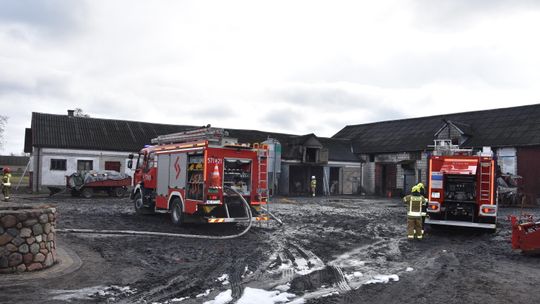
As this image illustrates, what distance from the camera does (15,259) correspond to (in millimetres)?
7344

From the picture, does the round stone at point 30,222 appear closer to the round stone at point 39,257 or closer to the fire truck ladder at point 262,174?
the round stone at point 39,257

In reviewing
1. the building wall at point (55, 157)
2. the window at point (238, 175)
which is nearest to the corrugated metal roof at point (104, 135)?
the building wall at point (55, 157)

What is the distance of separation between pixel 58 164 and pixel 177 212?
2208 centimetres

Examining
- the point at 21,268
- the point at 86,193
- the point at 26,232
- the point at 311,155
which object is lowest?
the point at 21,268

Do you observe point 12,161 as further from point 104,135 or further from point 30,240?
point 30,240

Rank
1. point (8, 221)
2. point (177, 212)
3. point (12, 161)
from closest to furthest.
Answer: point (8, 221)
point (177, 212)
point (12, 161)

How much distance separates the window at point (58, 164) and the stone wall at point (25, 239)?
27904 millimetres

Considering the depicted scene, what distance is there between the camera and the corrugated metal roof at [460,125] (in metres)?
33.5

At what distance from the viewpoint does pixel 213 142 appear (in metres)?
14.0

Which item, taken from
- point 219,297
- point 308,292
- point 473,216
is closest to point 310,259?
point 308,292

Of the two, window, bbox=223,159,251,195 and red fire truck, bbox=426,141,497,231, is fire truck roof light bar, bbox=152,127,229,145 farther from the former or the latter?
red fire truck, bbox=426,141,497,231

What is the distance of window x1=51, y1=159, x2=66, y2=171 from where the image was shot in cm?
3341

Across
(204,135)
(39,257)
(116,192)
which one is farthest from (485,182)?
(116,192)

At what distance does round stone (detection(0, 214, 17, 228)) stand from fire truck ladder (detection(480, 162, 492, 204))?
1261 centimetres
